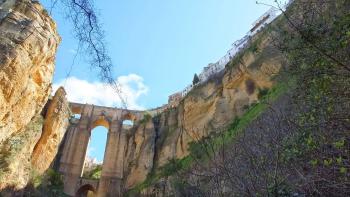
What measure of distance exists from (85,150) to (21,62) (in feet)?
52.8

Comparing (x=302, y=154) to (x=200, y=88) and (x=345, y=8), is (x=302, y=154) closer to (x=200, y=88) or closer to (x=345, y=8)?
(x=345, y=8)

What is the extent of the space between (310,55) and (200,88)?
80.3 feet

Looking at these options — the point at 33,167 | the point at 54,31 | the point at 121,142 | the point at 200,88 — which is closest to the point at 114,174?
the point at 121,142

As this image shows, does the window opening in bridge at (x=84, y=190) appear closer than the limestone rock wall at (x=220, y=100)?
No

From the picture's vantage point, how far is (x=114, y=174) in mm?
32625

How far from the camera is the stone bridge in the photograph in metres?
32.0

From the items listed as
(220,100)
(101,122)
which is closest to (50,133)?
(101,122)

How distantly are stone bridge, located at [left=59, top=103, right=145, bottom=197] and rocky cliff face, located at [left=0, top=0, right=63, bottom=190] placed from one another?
5.92 meters

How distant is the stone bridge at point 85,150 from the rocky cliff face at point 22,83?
19.4ft

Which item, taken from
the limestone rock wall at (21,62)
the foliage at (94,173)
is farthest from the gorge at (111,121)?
the foliage at (94,173)

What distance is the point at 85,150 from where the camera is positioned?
1347 inches

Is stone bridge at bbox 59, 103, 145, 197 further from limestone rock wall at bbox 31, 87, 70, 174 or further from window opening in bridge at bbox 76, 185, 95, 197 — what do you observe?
limestone rock wall at bbox 31, 87, 70, 174

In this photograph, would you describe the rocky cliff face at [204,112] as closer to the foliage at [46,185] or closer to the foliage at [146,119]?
the foliage at [146,119]

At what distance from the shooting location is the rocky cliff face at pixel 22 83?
62.2 feet
